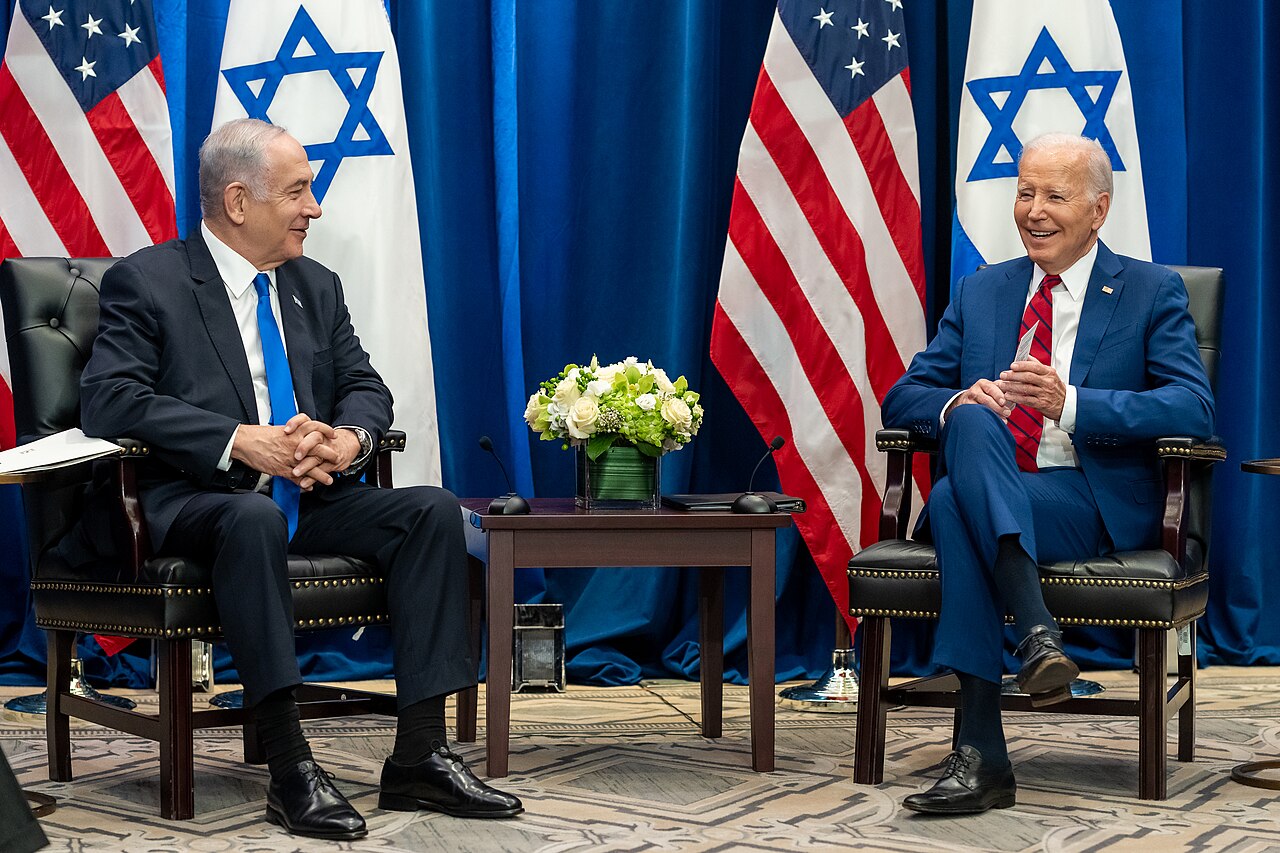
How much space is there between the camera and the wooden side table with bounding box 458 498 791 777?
300 centimetres

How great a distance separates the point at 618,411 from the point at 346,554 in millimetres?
628

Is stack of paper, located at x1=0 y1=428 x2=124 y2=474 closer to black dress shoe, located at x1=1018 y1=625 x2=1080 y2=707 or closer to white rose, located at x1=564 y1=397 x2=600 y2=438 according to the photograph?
white rose, located at x1=564 y1=397 x2=600 y2=438

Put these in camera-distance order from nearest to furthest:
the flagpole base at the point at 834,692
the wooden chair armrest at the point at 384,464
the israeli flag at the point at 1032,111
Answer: the wooden chair armrest at the point at 384,464, the flagpole base at the point at 834,692, the israeli flag at the point at 1032,111

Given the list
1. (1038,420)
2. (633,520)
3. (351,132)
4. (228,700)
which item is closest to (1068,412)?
(1038,420)

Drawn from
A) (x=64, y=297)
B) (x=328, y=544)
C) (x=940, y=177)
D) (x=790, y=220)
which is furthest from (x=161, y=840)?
(x=940, y=177)

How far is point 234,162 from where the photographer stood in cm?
306

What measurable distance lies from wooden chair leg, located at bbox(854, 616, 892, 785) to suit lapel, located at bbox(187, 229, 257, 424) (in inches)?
51.1

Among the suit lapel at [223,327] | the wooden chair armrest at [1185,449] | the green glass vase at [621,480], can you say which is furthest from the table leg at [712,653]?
the suit lapel at [223,327]

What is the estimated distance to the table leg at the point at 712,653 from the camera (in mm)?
3506

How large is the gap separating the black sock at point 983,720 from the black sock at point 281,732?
1190 mm

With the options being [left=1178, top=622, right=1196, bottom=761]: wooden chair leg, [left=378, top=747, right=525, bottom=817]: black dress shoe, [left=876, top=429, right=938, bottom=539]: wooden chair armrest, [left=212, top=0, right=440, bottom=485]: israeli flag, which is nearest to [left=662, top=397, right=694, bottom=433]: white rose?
[left=876, top=429, right=938, bottom=539]: wooden chair armrest

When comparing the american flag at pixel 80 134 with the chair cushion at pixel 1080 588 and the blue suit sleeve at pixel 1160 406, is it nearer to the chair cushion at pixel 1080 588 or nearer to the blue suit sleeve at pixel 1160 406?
the chair cushion at pixel 1080 588

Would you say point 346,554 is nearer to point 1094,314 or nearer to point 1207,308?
point 1094,314

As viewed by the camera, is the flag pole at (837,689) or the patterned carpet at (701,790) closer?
the patterned carpet at (701,790)
